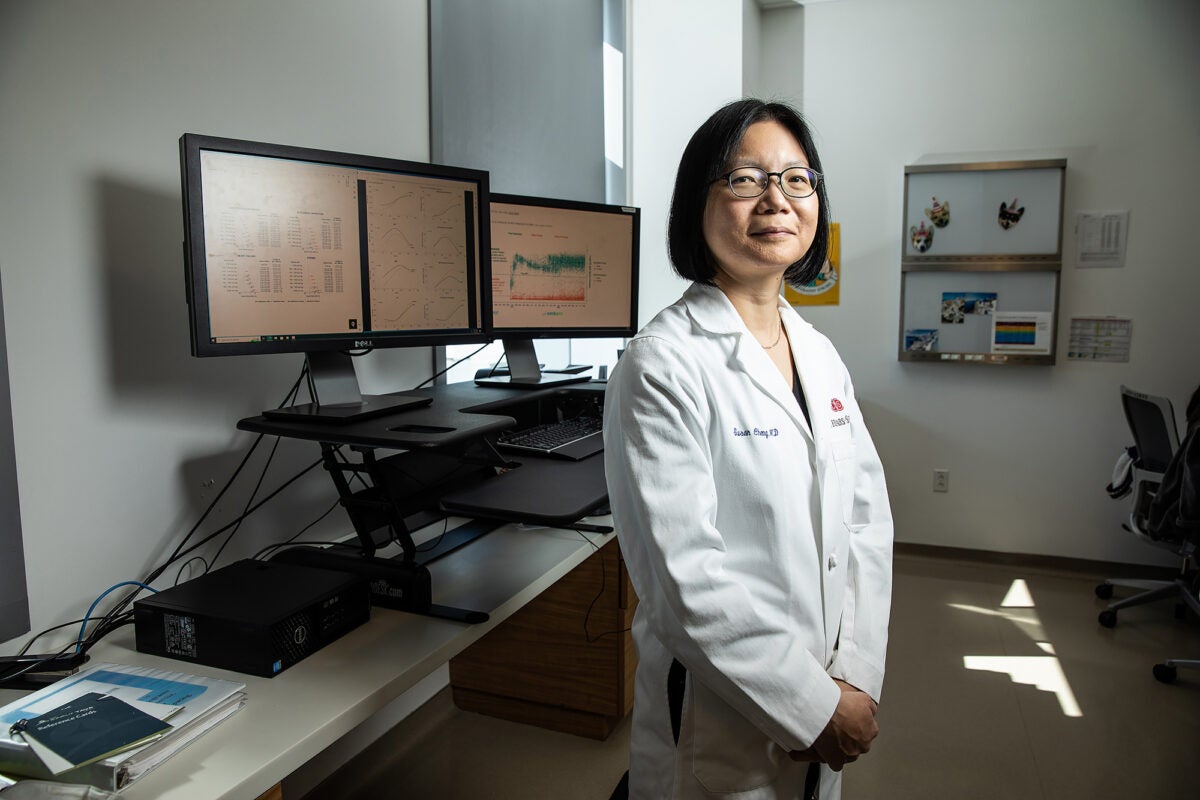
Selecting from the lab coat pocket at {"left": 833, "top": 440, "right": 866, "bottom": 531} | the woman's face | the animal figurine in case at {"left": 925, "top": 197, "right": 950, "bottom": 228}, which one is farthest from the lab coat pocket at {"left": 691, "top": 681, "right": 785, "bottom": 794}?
the animal figurine in case at {"left": 925, "top": 197, "right": 950, "bottom": 228}

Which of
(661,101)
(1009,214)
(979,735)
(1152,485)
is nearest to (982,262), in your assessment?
(1009,214)

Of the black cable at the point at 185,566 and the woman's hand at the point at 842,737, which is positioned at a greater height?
the black cable at the point at 185,566

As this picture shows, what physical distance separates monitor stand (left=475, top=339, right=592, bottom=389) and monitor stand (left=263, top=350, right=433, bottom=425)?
0.50 meters

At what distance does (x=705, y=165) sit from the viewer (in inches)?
44.8

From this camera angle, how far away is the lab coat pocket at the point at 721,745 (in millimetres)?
1106

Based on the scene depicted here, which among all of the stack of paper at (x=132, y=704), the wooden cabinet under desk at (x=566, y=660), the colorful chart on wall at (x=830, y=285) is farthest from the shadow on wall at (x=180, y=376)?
the colorful chart on wall at (x=830, y=285)

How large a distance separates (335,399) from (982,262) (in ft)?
10.7

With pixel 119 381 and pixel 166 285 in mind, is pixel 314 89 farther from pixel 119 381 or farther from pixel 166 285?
pixel 119 381

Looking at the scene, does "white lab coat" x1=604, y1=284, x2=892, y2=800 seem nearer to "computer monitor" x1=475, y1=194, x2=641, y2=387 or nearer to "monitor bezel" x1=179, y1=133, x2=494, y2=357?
"monitor bezel" x1=179, y1=133, x2=494, y2=357

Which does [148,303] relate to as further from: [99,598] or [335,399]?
[99,598]

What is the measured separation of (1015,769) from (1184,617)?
5.12 feet

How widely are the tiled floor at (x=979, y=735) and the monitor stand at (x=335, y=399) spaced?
3.63 feet

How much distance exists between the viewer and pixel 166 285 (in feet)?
4.74

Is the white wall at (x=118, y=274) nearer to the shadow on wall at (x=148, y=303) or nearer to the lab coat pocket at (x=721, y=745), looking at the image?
the shadow on wall at (x=148, y=303)
